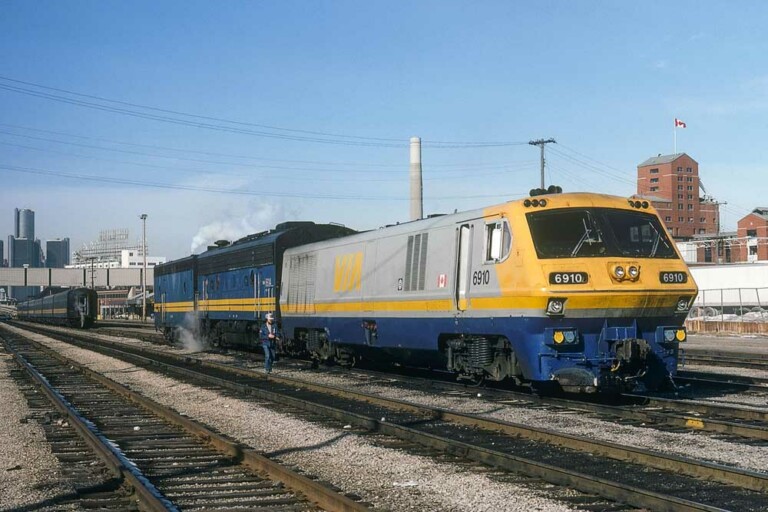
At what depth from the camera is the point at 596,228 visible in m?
14.1

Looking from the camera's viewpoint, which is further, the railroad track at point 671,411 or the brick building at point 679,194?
the brick building at point 679,194

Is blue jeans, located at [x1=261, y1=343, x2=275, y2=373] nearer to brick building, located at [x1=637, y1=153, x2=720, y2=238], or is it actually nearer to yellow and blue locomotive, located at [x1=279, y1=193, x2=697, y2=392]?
yellow and blue locomotive, located at [x1=279, y1=193, x2=697, y2=392]

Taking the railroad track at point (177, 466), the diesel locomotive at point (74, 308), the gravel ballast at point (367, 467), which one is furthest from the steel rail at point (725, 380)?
the diesel locomotive at point (74, 308)

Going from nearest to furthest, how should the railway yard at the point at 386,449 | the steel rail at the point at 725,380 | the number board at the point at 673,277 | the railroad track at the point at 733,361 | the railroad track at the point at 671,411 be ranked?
the railway yard at the point at 386,449 → the railroad track at the point at 671,411 → the number board at the point at 673,277 → the steel rail at the point at 725,380 → the railroad track at the point at 733,361

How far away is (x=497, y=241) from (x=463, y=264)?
128 cm

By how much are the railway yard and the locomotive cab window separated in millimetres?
2535

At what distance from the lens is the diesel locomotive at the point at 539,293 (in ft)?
44.1

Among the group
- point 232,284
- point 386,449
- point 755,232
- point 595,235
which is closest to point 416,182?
point 232,284

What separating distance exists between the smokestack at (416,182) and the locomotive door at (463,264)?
35.0m

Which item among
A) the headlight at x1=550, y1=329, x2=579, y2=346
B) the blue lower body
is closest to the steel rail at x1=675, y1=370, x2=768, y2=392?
the blue lower body

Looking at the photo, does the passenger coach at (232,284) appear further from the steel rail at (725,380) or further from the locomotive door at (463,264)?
the steel rail at (725,380)

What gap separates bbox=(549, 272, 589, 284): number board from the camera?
1338 centimetres

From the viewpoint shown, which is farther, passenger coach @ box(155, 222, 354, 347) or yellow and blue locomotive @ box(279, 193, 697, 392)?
passenger coach @ box(155, 222, 354, 347)

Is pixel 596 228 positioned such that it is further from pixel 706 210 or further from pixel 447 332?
pixel 706 210
